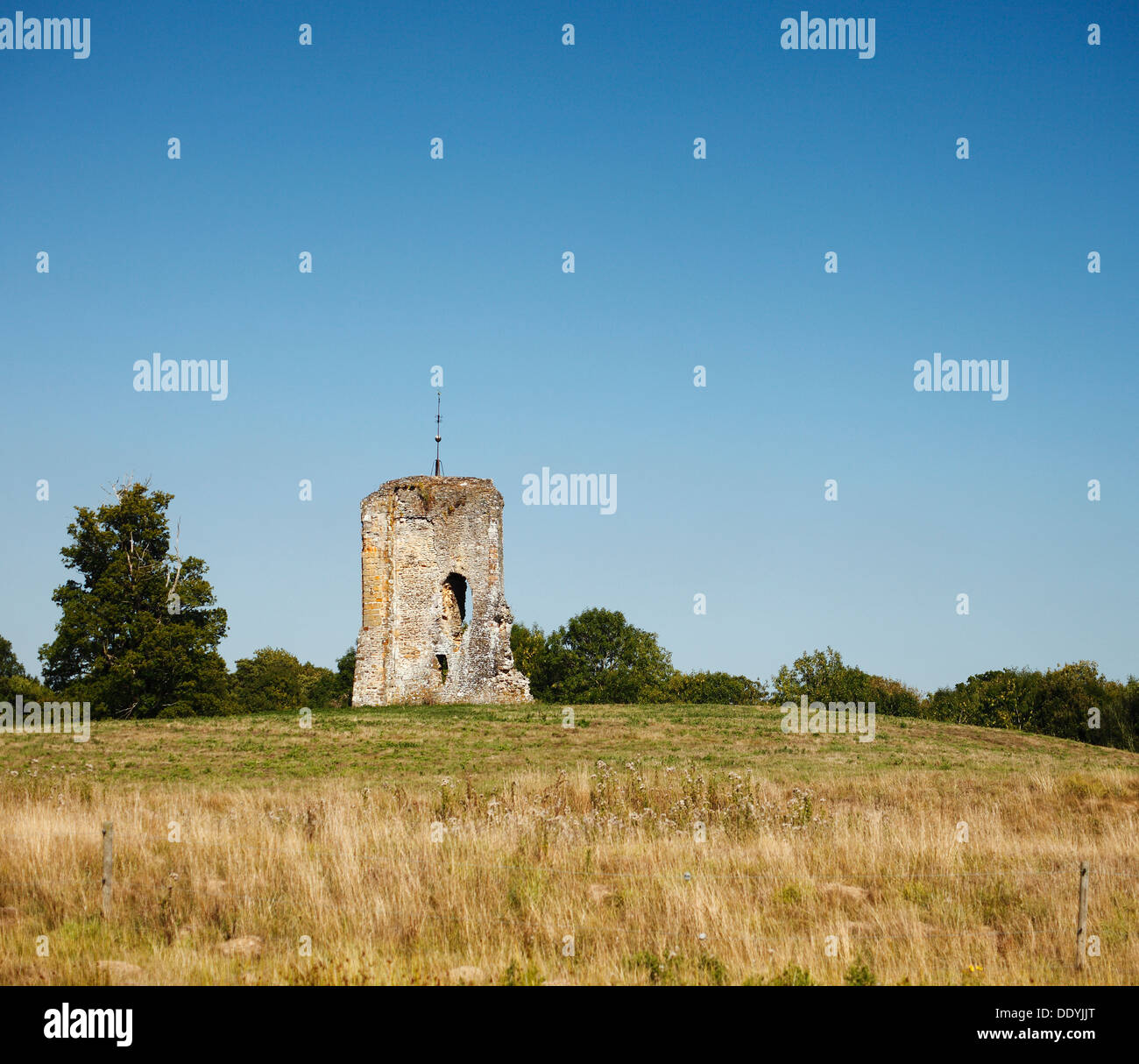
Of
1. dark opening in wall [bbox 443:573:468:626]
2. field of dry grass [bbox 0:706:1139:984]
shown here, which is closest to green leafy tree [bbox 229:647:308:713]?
dark opening in wall [bbox 443:573:468:626]

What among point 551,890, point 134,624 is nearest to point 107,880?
point 551,890

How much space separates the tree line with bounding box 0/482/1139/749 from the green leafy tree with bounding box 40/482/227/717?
0.17 ft

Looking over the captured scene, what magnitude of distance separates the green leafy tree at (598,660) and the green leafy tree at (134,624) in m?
33.8

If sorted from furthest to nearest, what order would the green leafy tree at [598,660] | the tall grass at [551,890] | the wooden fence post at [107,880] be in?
the green leafy tree at [598,660] → the wooden fence post at [107,880] → the tall grass at [551,890]

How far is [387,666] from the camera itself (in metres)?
38.5

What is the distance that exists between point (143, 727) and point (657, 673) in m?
60.6

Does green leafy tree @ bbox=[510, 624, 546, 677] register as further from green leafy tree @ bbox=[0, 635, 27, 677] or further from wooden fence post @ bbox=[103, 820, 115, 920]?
wooden fence post @ bbox=[103, 820, 115, 920]

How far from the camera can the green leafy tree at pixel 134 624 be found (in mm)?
42156

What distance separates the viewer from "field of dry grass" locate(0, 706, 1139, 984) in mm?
8695

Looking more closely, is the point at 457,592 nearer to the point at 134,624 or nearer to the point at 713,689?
the point at 134,624
